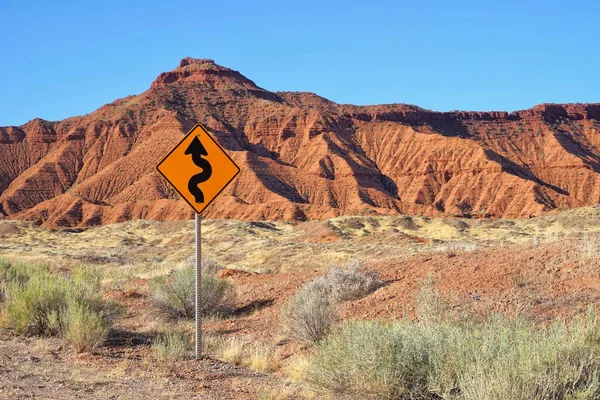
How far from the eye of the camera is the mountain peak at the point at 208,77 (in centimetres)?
12625

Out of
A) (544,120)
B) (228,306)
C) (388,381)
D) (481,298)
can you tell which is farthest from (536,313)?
(544,120)

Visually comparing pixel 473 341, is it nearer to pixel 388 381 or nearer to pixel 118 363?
pixel 388 381

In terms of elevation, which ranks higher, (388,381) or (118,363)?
(388,381)

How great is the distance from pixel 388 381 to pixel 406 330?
2.06ft

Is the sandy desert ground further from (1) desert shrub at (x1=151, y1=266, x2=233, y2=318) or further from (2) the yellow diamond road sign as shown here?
(2) the yellow diamond road sign

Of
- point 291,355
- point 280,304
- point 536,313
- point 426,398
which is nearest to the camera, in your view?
point 426,398

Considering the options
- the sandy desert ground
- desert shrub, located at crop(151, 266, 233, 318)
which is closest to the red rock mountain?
desert shrub, located at crop(151, 266, 233, 318)

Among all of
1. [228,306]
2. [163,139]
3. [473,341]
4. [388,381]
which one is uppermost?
[163,139]

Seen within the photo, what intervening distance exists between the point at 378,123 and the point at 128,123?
4408 cm

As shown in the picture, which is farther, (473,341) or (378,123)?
(378,123)

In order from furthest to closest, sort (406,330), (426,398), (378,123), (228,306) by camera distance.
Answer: (378,123) → (228,306) → (406,330) → (426,398)

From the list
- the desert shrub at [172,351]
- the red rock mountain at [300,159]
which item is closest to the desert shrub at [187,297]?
the desert shrub at [172,351]

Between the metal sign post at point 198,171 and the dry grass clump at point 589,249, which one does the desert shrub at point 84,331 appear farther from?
the dry grass clump at point 589,249

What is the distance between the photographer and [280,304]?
1268 cm
